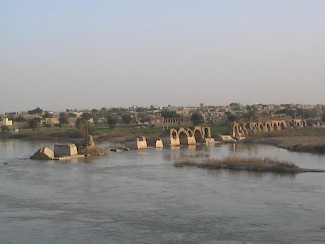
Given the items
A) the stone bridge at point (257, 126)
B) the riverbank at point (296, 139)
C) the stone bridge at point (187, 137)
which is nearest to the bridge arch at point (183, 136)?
the stone bridge at point (187, 137)

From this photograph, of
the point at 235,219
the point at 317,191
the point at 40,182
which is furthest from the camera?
the point at 40,182

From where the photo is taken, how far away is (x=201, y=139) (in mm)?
40906

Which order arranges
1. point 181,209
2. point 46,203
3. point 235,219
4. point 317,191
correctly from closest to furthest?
1. point 235,219
2. point 181,209
3. point 46,203
4. point 317,191

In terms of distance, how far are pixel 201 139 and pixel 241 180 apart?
23337 millimetres

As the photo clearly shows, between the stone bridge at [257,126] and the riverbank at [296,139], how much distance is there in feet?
3.34

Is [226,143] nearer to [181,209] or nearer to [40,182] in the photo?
[40,182]

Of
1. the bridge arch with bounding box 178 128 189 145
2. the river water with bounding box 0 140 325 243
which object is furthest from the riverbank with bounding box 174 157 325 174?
the bridge arch with bounding box 178 128 189 145

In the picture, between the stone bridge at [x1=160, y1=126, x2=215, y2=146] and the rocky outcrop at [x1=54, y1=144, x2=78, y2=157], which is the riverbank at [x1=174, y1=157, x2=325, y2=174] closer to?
the rocky outcrop at [x1=54, y1=144, x2=78, y2=157]

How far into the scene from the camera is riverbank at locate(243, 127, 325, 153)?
31.8 meters

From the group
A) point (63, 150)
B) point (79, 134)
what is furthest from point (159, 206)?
point (79, 134)

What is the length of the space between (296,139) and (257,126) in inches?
473

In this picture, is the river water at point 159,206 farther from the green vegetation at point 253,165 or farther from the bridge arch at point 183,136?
the bridge arch at point 183,136

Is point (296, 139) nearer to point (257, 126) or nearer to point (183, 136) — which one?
point (183, 136)

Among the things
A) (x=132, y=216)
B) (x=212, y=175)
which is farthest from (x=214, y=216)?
(x=212, y=175)
